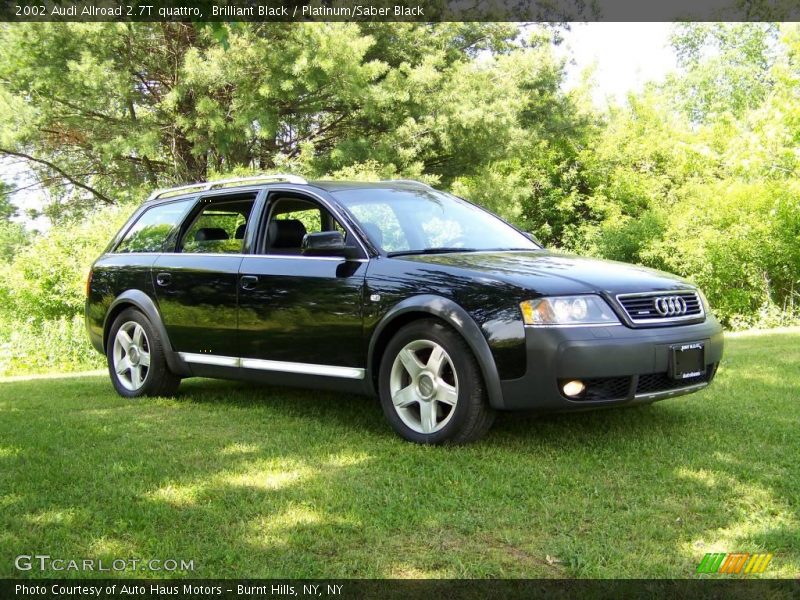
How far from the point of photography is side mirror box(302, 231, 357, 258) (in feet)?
18.2

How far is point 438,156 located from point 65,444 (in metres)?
16.8

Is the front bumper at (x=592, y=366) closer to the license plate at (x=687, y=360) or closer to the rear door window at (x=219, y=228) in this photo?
the license plate at (x=687, y=360)

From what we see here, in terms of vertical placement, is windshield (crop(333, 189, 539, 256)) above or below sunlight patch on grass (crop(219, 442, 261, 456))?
Answer: above

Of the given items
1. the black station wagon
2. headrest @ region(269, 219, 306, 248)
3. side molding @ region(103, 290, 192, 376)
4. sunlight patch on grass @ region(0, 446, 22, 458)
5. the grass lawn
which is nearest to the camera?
the grass lawn

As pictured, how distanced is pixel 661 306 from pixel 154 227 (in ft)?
14.6

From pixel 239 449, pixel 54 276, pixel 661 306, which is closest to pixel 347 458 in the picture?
pixel 239 449

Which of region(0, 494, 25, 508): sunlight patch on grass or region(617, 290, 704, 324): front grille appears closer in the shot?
region(0, 494, 25, 508): sunlight patch on grass

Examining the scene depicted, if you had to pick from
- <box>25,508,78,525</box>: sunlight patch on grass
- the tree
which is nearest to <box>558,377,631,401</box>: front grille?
<box>25,508,78,525</box>: sunlight patch on grass

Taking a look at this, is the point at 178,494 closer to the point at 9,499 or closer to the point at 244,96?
the point at 9,499

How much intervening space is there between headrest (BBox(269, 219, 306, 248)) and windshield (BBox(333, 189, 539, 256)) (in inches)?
24.7

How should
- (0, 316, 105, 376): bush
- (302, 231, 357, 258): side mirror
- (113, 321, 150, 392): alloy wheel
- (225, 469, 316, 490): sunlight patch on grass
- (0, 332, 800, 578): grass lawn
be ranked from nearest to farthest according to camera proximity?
(0, 332, 800, 578): grass lawn < (225, 469, 316, 490): sunlight patch on grass < (302, 231, 357, 258): side mirror < (113, 321, 150, 392): alloy wheel < (0, 316, 105, 376): bush

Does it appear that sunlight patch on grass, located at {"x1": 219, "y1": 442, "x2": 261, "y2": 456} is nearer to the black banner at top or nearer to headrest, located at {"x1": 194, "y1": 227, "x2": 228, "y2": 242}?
headrest, located at {"x1": 194, "y1": 227, "x2": 228, "y2": 242}

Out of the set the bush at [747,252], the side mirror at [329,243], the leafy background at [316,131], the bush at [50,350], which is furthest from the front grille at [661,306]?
the bush at [747,252]

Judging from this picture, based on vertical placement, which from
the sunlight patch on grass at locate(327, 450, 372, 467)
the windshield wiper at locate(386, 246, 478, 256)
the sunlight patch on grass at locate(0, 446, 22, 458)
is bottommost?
the sunlight patch on grass at locate(0, 446, 22, 458)
